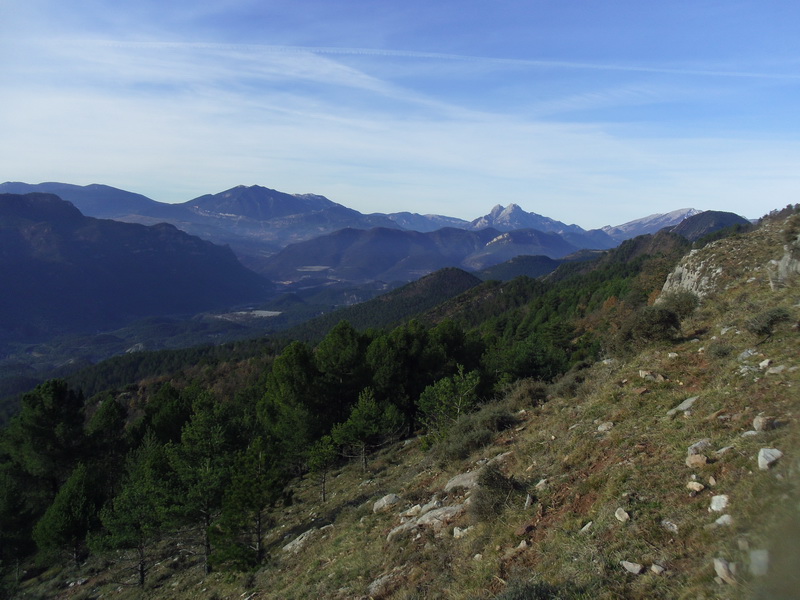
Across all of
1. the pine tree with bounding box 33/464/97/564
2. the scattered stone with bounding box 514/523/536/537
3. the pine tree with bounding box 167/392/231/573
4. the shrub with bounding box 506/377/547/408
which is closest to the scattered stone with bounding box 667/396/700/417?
the scattered stone with bounding box 514/523/536/537

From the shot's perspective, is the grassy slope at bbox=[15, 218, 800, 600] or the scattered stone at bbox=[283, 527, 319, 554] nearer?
the grassy slope at bbox=[15, 218, 800, 600]

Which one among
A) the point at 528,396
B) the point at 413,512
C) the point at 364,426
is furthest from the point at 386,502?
the point at 364,426

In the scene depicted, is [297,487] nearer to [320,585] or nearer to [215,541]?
[215,541]

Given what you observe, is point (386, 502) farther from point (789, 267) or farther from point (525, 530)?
point (789, 267)

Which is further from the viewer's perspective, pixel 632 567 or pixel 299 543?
pixel 299 543

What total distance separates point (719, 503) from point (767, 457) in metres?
0.90

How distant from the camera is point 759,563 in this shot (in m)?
3.28

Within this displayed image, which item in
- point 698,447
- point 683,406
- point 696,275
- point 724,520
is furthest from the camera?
point 696,275

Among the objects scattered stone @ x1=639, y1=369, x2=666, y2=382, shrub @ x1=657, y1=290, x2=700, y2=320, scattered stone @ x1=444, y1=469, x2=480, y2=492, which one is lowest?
scattered stone @ x1=444, y1=469, x2=480, y2=492

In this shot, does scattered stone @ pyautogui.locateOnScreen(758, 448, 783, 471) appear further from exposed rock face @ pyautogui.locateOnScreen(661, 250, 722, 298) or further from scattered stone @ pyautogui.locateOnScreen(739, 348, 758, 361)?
exposed rock face @ pyautogui.locateOnScreen(661, 250, 722, 298)

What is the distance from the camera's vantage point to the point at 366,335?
38.5 meters

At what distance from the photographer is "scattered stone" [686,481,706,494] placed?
637cm

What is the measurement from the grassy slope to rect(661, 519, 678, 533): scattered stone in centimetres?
4

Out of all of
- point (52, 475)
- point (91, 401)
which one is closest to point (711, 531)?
point (52, 475)
